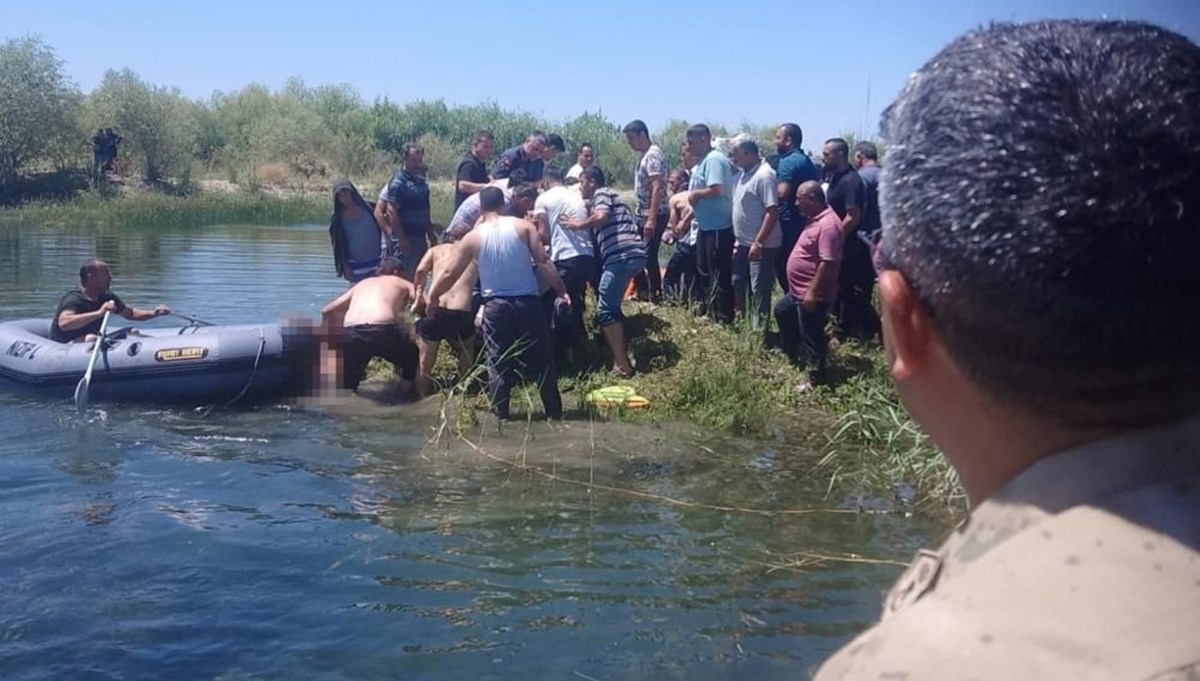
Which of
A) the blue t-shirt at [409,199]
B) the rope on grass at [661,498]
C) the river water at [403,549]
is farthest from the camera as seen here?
the blue t-shirt at [409,199]

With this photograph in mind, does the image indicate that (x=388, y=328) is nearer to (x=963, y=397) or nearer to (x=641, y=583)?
(x=641, y=583)

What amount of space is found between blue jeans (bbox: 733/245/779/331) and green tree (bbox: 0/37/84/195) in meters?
31.1

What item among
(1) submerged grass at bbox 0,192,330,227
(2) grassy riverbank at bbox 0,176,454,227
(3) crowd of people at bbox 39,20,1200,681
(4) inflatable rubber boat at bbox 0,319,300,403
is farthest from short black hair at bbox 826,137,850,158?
(1) submerged grass at bbox 0,192,330,227

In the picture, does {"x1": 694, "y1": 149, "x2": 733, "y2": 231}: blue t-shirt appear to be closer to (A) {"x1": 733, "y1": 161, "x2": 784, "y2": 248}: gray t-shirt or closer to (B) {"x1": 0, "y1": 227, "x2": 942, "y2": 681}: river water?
(A) {"x1": 733, "y1": 161, "x2": 784, "y2": 248}: gray t-shirt

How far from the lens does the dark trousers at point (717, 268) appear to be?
407 inches

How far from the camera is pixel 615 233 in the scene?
9.74m

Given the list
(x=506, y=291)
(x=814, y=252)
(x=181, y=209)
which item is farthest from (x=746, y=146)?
(x=181, y=209)

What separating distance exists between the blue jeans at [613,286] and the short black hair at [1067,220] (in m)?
8.63

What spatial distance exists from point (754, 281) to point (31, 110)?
3290cm

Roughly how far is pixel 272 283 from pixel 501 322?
9489mm

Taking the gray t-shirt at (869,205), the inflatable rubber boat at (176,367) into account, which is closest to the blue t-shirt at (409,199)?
the inflatable rubber boat at (176,367)

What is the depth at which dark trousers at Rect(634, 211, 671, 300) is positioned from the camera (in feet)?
37.2

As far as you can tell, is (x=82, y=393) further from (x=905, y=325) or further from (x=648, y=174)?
(x=905, y=325)

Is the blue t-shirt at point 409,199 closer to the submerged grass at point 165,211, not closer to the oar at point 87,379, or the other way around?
the oar at point 87,379
